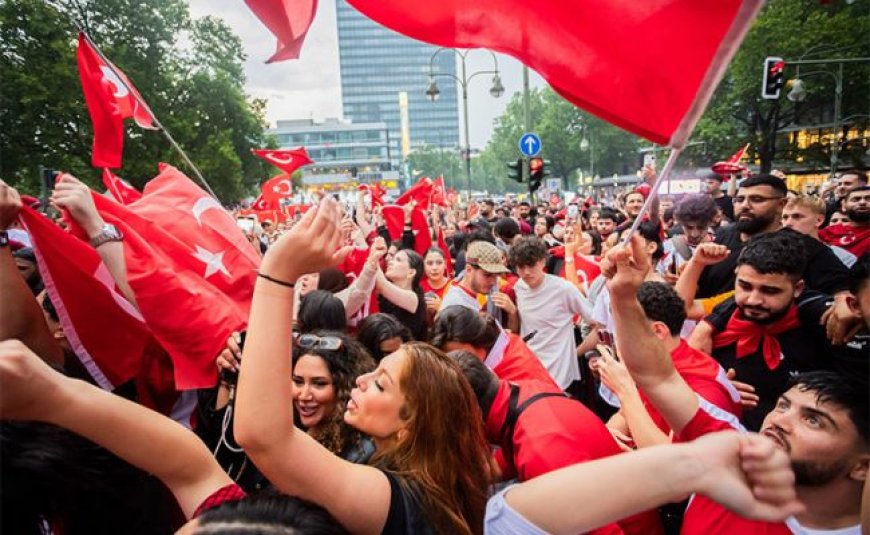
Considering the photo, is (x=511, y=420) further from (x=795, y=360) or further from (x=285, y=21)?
(x=285, y=21)

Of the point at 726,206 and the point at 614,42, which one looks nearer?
the point at 614,42

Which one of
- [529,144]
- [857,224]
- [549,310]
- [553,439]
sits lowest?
[549,310]

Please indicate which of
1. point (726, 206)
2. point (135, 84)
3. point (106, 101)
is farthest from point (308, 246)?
point (135, 84)

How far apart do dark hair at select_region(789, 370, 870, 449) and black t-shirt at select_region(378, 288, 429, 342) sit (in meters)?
3.04

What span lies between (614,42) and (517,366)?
2.02m

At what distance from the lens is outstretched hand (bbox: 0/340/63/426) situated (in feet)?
3.68

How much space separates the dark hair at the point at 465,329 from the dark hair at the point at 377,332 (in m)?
0.25

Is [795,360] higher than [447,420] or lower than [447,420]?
lower

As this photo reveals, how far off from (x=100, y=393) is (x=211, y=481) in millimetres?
375

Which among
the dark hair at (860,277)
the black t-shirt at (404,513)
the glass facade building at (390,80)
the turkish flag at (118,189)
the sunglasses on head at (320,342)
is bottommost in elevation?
the black t-shirt at (404,513)

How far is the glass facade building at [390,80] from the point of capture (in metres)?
69.0

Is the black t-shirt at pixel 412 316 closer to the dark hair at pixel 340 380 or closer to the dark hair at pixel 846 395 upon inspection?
the dark hair at pixel 340 380

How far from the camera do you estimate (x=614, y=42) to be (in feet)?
5.04

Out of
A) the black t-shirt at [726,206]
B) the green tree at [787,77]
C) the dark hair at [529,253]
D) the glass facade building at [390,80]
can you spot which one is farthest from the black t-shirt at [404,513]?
the glass facade building at [390,80]
